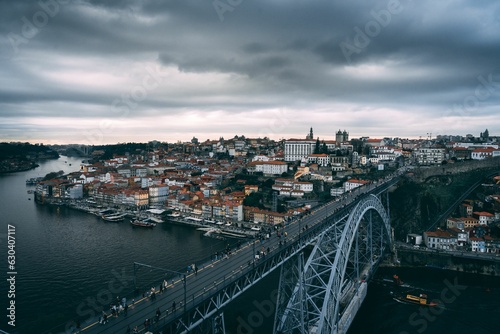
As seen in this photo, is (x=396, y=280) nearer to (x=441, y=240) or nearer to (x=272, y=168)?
(x=441, y=240)

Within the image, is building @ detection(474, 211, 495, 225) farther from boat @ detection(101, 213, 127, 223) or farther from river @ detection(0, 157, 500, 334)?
boat @ detection(101, 213, 127, 223)

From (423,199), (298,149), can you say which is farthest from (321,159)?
(423,199)

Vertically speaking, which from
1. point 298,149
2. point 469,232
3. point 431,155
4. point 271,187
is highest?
point 298,149

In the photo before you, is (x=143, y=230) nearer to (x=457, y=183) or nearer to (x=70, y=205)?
(x=70, y=205)

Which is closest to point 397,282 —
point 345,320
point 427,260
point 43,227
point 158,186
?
point 427,260

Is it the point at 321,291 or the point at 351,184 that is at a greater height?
the point at 351,184
